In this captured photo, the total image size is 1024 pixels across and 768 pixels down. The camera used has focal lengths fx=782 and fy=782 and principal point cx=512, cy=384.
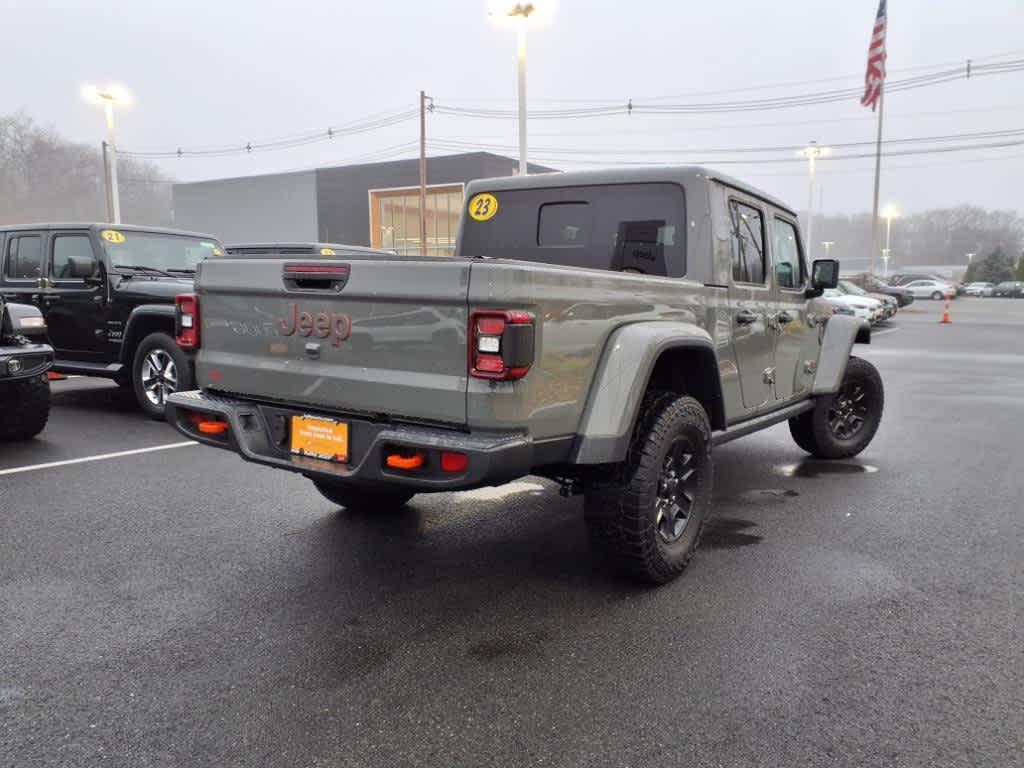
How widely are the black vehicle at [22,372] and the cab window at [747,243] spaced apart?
5.29m

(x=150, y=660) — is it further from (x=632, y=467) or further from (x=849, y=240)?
(x=849, y=240)

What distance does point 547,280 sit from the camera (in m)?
2.94

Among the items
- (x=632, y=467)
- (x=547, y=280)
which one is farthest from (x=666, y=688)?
(x=547, y=280)

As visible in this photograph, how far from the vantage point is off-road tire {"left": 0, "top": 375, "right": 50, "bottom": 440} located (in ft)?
20.9

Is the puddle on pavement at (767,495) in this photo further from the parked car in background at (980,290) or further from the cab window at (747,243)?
the parked car in background at (980,290)

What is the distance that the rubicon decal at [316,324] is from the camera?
3227mm

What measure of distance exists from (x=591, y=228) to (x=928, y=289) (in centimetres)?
5310

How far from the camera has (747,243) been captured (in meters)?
4.62

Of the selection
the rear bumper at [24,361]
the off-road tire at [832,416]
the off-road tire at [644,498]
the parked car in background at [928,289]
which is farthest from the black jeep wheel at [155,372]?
the parked car in background at [928,289]

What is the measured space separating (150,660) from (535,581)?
5.50 feet

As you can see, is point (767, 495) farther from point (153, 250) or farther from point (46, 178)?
point (46, 178)

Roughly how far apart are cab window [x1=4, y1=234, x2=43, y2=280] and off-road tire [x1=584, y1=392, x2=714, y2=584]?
25.2ft

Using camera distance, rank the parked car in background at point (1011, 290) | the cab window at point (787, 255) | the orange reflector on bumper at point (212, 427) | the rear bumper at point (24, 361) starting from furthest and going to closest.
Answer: the parked car in background at point (1011, 290)
the rear bumper at point (24, 361)
the cab window at point (787, 255)
the orange reflector on bumper at point (212, 427)

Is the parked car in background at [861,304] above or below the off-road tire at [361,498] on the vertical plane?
above
